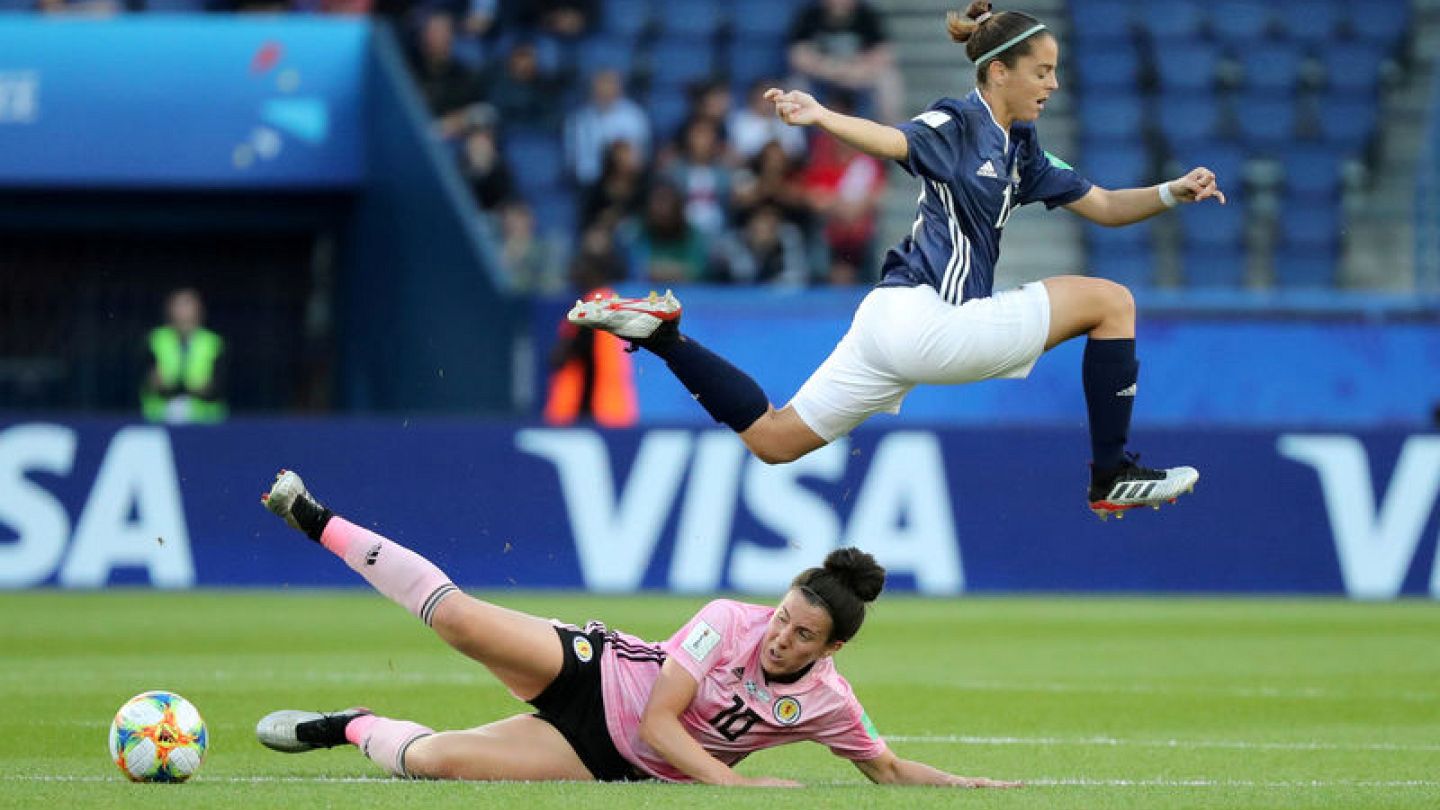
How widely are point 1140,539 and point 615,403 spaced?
428 centimetres

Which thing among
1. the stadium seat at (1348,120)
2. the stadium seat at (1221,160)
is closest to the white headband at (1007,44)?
the stadium seat at (1221,160)

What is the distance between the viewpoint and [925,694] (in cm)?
1203

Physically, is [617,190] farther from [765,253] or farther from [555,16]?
[555,16]

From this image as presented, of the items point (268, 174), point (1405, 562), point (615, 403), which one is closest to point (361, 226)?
point (268, 174)

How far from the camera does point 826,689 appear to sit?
802 cm

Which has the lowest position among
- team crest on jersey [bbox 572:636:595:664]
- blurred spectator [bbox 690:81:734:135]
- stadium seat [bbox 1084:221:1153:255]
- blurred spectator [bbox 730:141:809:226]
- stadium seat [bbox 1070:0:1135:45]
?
stadium seat [bbox 1084:221:1153:255]

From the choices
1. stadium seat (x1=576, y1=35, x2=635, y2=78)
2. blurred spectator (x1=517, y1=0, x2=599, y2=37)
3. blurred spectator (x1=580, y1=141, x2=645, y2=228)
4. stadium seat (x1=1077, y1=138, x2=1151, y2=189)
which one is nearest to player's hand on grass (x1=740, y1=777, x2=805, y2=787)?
blurred spectator (x1=580, y1=141, x2=645, y2=228)

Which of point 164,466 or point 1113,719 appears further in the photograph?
point 164,466

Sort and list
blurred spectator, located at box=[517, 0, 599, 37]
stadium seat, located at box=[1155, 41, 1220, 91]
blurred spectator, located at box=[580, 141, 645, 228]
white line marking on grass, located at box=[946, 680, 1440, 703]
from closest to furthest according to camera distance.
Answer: white line marking on grass, located at box=[946, 680, 1440, 703], blurred spectator, located at box=[580, 141, 645, 228], blurred spectator, located at box=[517, 0, 599, 37], stadium seat, located at box=[1155, 41, 1220, 91]

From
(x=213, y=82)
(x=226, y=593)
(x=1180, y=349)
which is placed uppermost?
(x=213, y=82)

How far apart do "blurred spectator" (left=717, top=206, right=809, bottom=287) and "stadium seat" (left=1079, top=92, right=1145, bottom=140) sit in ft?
11.9

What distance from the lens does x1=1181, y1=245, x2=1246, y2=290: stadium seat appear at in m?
20.4

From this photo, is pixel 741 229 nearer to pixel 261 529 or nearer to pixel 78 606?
pixel 261 529

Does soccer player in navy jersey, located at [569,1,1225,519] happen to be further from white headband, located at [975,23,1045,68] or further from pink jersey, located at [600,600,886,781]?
pink jersey, located at [600,600,886,781]
